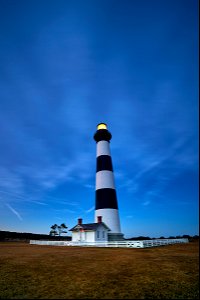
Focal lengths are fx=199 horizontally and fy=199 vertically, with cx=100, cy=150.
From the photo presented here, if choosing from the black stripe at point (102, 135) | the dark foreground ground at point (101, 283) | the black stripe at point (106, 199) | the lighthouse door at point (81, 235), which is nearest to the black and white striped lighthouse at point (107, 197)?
the black stripe at point (106, 199)

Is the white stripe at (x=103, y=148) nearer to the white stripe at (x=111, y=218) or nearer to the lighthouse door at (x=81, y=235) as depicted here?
the white stripe at (x=111, y=218)

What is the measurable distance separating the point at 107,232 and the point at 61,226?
5200 centimetres

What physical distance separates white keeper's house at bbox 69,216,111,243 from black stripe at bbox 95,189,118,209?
1.84 m

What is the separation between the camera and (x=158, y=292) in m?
6.16

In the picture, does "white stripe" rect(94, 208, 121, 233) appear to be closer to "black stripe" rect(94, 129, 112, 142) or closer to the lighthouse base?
the lighthouse base

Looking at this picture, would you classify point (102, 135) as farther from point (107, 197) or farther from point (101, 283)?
point (101, 283)

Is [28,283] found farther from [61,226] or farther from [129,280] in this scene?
[61,226]

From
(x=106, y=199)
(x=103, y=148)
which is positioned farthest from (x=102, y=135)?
(x=106, y=199)

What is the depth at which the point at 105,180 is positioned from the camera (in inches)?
1138

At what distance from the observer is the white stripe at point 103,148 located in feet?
103

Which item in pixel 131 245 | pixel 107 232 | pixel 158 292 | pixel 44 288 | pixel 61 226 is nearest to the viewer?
pixel 158 292

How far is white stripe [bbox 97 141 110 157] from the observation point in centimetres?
3130

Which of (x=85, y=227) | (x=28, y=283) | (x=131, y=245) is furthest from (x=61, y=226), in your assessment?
(x=28, y=283)

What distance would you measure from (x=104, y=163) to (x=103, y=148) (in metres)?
2.77
